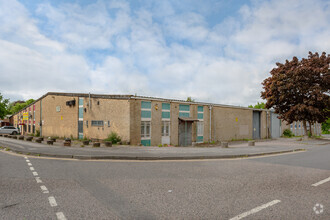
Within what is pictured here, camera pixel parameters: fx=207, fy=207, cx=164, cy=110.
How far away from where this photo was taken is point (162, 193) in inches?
195

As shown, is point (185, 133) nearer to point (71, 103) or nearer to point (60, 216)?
point (71, 103)

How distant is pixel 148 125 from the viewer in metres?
18.6

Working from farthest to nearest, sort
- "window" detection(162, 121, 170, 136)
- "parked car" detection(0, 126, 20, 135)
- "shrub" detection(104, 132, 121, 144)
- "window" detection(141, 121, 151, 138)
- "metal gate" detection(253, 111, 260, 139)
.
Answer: "parked car" detection(0, 126, 20, 135), "metal gate" detection(253, 111, 260, 139), "window" detection(162, 121, 170, 136), "window" detection(141, 121, 151, 138), "shrub" detection(104, 132, 121, 144)

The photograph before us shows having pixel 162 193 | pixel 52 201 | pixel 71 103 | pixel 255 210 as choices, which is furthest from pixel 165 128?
pixel 255 210

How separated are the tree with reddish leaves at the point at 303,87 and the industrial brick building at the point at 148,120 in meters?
6.28

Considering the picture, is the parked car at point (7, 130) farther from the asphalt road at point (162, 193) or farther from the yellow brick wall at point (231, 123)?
the asphalt road at point (162, 193)

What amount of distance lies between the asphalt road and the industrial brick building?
10356 mm

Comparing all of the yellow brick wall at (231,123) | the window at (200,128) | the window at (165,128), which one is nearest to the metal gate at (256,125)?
the yellow brick wall at (231,123)

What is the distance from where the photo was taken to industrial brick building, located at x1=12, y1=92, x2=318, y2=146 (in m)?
17.8

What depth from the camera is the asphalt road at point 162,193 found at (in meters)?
3.86

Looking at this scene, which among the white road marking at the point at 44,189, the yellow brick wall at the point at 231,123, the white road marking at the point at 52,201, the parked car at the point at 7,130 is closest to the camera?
the white road marking at the point at 52,201

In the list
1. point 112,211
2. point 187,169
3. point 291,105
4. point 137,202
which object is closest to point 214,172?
point 187,169

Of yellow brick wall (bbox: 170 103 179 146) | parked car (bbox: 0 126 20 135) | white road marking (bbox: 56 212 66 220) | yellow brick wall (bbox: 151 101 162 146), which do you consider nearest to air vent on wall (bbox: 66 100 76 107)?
yellow brick wall (bbox: 151 101 162 146)

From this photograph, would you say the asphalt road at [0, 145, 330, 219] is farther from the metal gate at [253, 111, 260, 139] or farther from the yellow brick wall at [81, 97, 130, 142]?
the metal gate at [253, 111, 260, 139]
